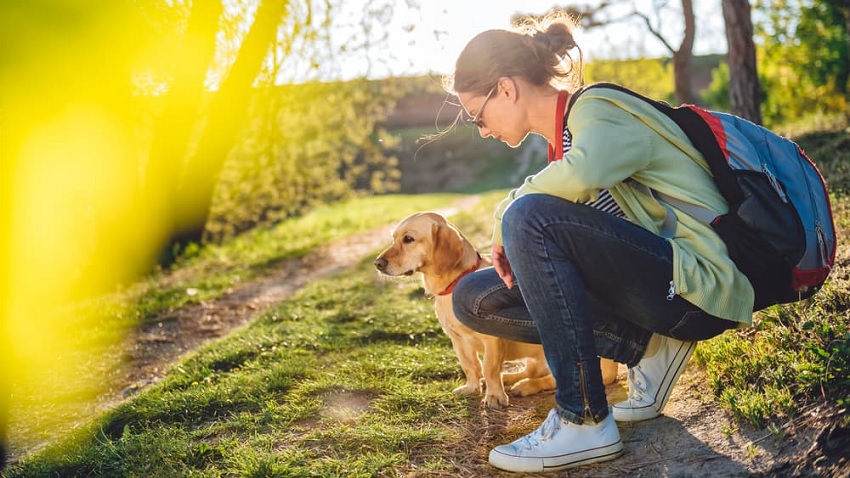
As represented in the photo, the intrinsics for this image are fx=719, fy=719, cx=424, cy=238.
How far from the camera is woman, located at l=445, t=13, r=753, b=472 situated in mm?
2641

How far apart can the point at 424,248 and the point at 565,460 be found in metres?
1.56

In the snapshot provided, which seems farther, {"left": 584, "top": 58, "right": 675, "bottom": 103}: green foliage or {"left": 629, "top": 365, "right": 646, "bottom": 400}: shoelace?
{"left": 584, "top": 58, "right": 675, "bottom": 103}: green foliage

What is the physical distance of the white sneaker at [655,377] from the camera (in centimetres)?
312

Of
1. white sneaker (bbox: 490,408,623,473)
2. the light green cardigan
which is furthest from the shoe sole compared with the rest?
the light green cardigan

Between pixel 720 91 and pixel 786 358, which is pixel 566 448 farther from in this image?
pixel 720 91

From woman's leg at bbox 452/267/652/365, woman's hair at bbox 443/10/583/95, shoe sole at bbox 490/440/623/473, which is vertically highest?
woman's hair at bbox 443/10/583/95

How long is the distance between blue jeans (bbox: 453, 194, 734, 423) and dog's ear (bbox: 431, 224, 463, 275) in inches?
43.3

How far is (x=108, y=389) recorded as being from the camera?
16.0 feet

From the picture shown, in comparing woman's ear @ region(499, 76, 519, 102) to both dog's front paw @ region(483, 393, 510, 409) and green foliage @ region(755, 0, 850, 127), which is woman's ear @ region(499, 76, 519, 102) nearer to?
dog's front paw @ region(483, 393, 510, 409)

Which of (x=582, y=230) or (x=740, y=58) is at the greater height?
(x=740, y=58)

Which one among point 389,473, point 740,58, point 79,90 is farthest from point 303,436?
point 740,58

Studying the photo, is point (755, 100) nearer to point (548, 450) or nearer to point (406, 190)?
point (548, 450)

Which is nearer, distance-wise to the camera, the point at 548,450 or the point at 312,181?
the point at 548,450

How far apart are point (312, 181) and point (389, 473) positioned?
1098cm
